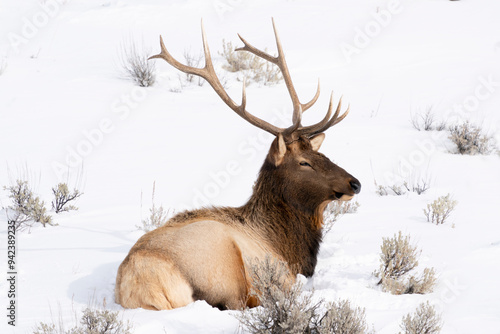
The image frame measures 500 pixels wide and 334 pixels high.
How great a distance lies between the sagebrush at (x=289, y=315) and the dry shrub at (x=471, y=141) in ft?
22.4

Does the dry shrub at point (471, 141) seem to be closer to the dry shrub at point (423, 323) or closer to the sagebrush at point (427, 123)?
the sagebrush at point (427, 123)

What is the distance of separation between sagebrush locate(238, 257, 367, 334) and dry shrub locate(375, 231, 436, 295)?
121cm

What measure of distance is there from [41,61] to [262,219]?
9857 millimetres

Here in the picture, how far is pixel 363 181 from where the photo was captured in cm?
896

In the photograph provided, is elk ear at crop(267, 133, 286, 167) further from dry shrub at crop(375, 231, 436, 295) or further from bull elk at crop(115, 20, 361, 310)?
dry shrub at crop(375, 231, 436, 295)

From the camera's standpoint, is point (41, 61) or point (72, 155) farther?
point (41, 61)

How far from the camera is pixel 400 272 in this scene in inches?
200

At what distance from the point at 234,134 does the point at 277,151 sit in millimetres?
5495

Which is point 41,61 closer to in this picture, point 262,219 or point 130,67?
point 130,67

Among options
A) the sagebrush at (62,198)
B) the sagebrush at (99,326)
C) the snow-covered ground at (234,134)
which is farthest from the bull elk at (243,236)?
the sagebrush at (62,198)

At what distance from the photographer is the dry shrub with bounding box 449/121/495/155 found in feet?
32.0

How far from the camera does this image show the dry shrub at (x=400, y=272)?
4.73 m

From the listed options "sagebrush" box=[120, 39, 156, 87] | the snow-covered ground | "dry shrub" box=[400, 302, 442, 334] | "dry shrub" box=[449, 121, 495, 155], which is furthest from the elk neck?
"sagebrush" box=[120, 39, 156, 87]

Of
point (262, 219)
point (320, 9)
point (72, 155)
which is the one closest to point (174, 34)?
point (320, 9)
